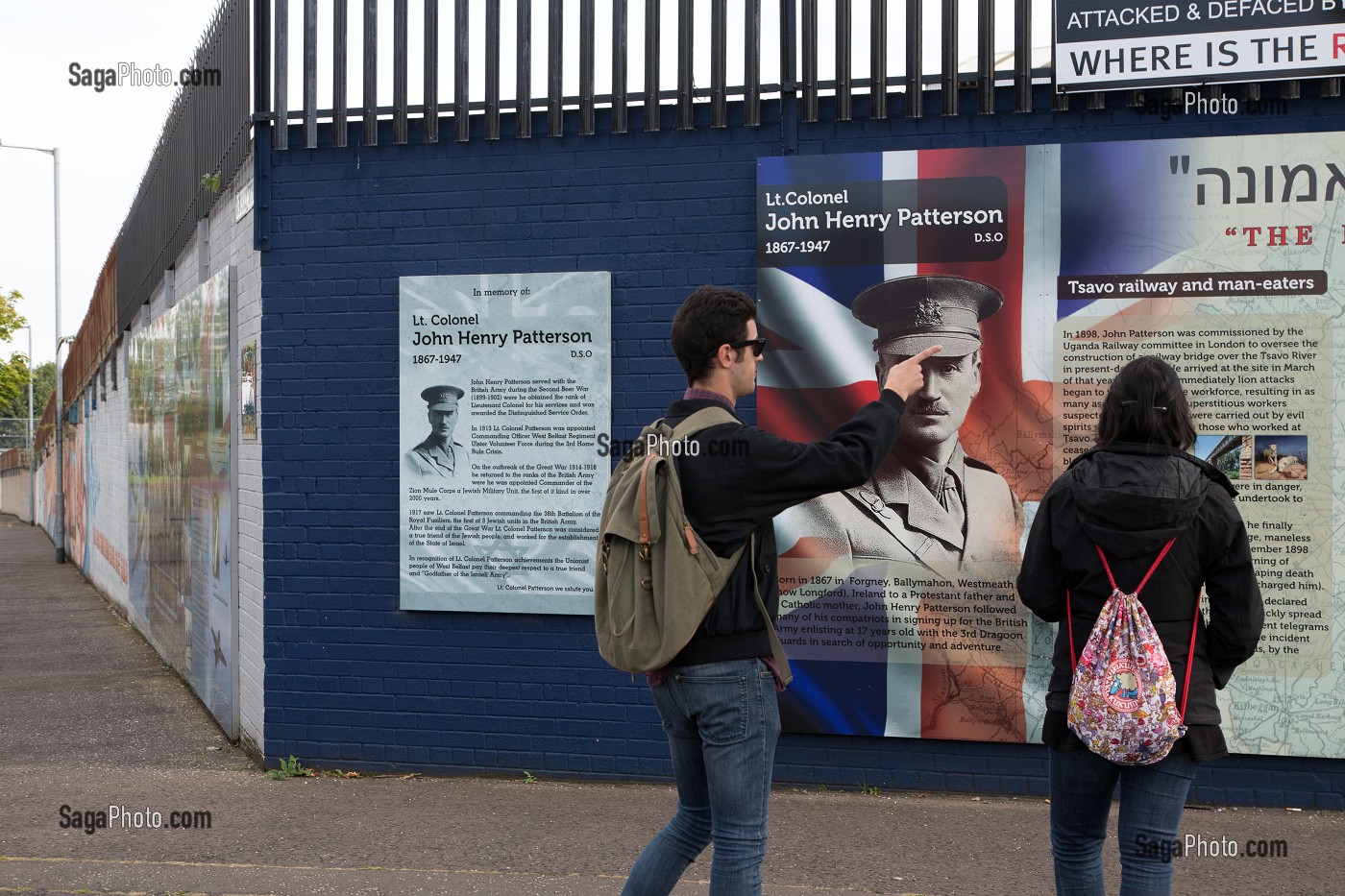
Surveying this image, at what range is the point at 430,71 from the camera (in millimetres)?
6770

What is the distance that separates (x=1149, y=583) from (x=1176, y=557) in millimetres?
94

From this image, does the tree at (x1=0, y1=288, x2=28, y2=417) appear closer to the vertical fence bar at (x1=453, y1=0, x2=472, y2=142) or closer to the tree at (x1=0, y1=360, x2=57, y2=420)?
the tree at (x1=0, y1=360, x2=57, y2=420)

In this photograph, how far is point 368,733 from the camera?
269 inches

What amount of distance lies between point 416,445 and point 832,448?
380 cm

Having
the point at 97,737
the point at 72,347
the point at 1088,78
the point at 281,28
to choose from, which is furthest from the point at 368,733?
the point at 72,347

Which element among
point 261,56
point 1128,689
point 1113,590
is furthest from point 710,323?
point 261,56

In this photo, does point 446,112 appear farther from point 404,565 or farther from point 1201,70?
point 1201,70

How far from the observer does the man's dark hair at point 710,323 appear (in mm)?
3484

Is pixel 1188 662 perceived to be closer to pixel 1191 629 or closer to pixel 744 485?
pixel 1191 629

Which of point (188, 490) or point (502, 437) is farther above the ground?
point (502, 437)

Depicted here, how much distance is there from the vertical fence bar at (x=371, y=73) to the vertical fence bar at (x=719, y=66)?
1.69 metres

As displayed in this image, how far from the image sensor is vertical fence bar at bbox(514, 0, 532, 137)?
6.64 meters
